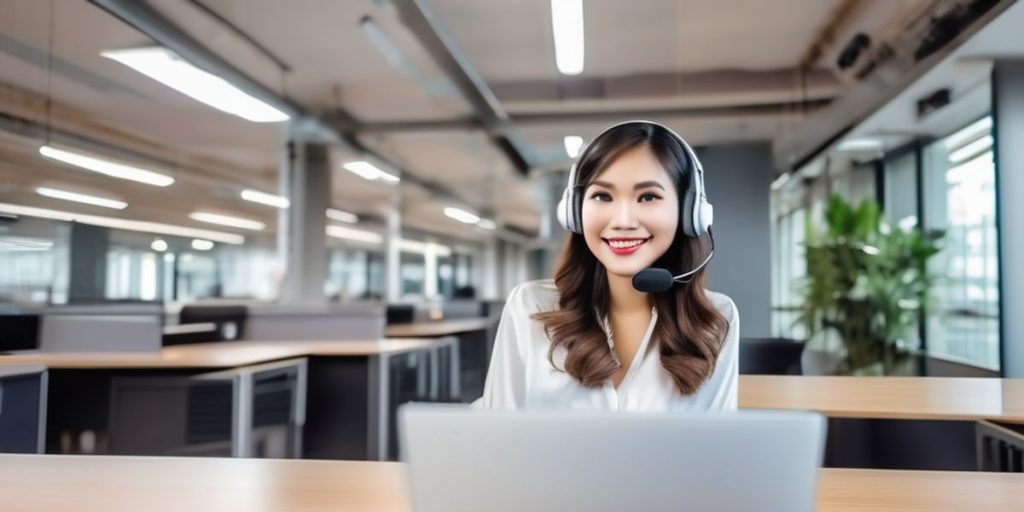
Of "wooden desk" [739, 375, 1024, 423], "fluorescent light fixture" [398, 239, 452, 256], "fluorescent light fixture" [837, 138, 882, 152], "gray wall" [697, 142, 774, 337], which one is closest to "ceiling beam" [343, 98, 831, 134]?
"gray wall" [697, 142, 774, 337]

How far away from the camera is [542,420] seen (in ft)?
2.21

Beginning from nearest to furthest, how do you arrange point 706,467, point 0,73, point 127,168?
point 706,467 → point 0,73 → point 127,168

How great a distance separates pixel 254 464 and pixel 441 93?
4896 mm

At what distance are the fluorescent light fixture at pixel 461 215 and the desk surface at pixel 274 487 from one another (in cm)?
674

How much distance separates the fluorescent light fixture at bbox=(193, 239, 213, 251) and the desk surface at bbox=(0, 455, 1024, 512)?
5.07 meters

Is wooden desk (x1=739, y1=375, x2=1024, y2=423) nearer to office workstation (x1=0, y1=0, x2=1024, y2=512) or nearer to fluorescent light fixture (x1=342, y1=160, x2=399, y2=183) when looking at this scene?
office workstation (x1=0, y1=0, x2=1024, y2=512)

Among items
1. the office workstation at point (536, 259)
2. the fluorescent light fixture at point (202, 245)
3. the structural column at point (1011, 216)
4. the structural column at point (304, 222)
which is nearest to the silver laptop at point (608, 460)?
the office workstation at point (536, 259)

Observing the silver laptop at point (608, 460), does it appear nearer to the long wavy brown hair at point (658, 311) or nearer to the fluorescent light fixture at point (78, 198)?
the long wavy brown hair at point (658, 311)

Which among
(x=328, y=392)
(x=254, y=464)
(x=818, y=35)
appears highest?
(x=818, y=35)

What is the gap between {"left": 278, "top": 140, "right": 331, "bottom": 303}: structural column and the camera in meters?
7.06

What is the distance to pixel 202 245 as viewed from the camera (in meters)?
6.35

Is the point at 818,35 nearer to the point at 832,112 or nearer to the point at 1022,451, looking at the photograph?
the point at 832,112

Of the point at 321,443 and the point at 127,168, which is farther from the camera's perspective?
the point at 127,168

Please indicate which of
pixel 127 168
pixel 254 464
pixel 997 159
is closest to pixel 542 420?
pixel 254 464
